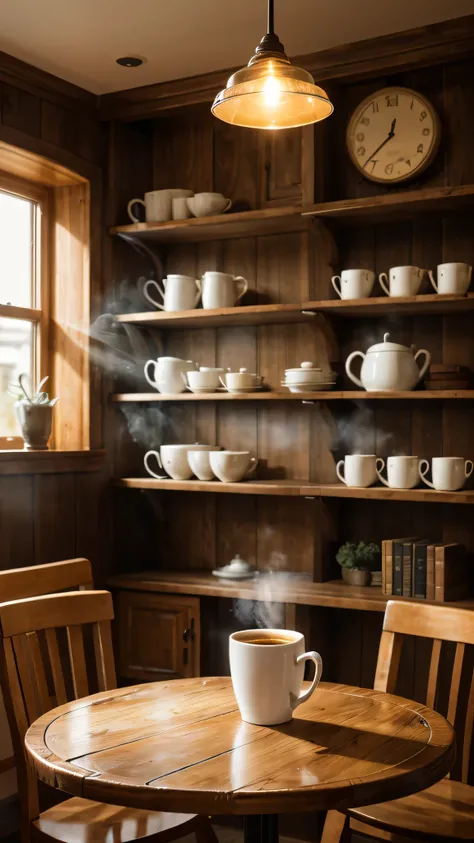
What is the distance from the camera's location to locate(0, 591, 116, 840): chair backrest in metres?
1.91

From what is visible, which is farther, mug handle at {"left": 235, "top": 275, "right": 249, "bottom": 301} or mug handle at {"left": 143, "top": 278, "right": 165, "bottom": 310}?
mug handle at {"left": 143, "top": 278, "right": 165, "bottom": 310}

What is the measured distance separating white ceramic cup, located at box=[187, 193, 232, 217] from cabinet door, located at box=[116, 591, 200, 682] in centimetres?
138

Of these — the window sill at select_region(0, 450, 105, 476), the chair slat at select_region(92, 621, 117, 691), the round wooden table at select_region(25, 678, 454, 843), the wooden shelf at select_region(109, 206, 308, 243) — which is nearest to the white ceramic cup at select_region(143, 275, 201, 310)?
the wooden shelf at select_region(109, 206, 308, 243)

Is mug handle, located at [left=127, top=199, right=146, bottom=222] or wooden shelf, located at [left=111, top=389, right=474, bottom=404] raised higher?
mug handle, located at [left=127, top=199, right=146, bottom=222]

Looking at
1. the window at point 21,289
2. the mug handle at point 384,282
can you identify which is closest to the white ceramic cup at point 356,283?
the mug handle at point 384,282

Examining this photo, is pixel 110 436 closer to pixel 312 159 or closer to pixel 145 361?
pixel 145 361

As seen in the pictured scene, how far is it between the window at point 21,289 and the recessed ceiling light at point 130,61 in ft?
1.84

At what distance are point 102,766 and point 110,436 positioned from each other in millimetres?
2164

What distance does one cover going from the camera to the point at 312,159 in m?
3.07

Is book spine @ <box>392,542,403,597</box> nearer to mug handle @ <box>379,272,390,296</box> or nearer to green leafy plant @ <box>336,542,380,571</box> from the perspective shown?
green leafy plant @ <box>336,542,380,571</box>

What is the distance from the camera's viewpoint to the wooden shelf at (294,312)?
2865 millimetres

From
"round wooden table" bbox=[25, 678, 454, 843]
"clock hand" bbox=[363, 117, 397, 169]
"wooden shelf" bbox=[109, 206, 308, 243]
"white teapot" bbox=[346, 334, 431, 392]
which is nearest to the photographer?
"round wooden table" bbox=[25, 678, 454, 843]

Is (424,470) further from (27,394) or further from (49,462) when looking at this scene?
(27,394)

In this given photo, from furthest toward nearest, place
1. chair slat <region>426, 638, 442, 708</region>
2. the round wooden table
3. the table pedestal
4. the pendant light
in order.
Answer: chair slat <region>426, 638, 442, 708</region> < the pendant light < the table pedestal < the round wooden table
